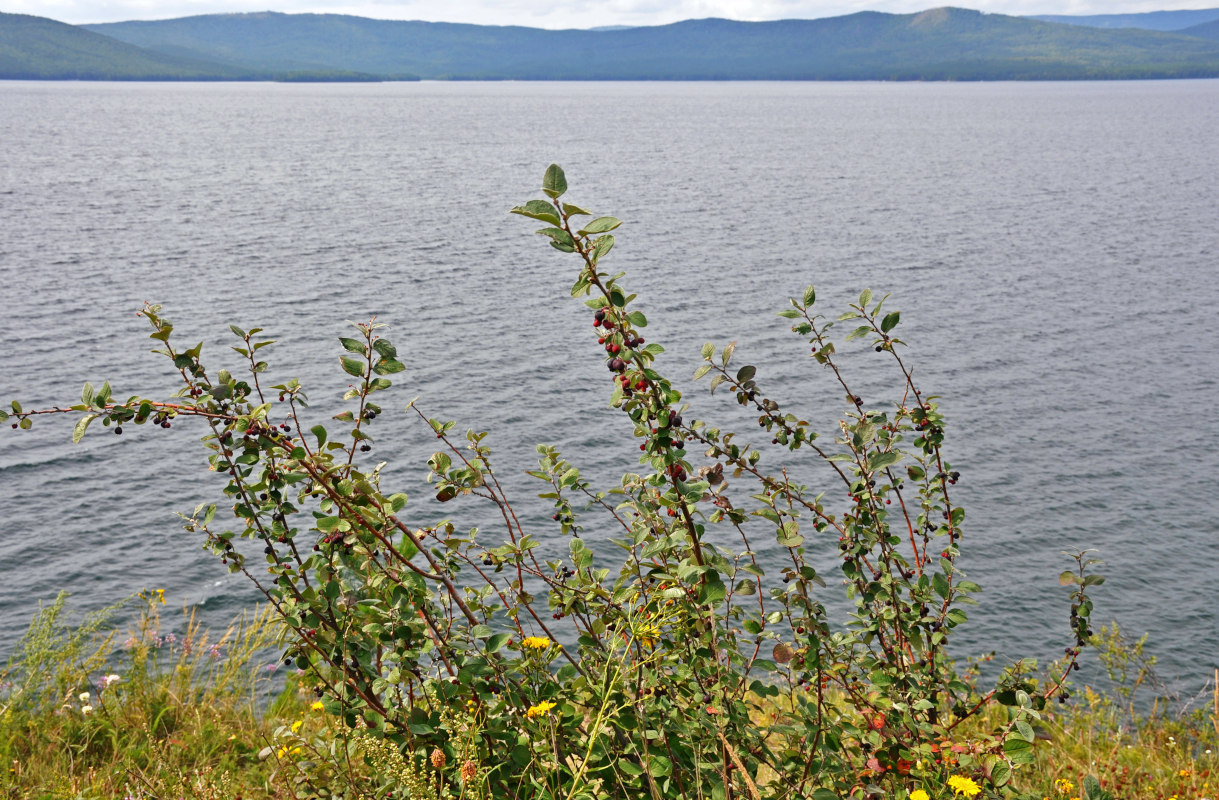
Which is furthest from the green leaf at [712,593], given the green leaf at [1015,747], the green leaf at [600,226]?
the green leaf at [600,226]

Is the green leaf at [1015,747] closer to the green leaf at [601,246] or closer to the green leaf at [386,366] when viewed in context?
the green leaf at [601,246]

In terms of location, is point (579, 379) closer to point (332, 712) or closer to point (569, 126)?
point (332, 712)

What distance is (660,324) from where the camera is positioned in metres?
27.6

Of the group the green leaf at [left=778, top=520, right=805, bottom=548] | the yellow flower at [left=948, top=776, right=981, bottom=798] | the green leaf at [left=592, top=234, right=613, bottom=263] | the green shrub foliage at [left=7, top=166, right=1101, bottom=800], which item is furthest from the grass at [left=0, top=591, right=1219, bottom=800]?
the green leaf at [left=592, top=234, right=613, bottom=263]

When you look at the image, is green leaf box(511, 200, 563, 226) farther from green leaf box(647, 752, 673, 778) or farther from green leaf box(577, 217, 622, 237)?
green leaf box(647, 752, 673, 778)

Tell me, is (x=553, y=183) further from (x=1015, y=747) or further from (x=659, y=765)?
(x=1015, y=747)

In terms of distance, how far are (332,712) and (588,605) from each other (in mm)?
1171

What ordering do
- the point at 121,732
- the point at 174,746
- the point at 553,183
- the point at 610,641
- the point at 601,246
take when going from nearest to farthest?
1. the point at 553,183
2. the point at 601,246
3. the point at 610,641
4. the point at 174,746
5. the point at 121,732

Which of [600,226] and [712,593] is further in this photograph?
[712,593]

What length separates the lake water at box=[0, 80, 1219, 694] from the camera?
16.8 metres

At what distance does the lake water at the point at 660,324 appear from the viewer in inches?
661

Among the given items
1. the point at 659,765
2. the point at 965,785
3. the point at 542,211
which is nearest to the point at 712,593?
the point at 659,765

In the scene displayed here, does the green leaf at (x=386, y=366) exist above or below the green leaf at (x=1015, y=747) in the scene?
above

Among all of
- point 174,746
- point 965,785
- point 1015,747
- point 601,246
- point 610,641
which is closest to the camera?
point 601,246
